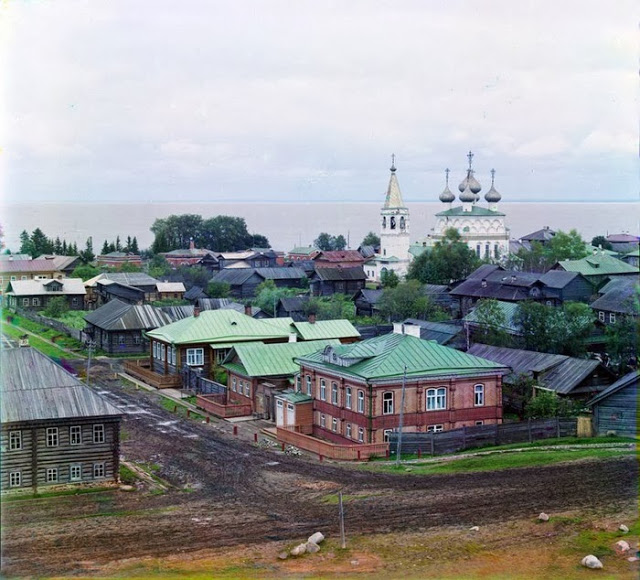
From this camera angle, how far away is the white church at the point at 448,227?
102 m

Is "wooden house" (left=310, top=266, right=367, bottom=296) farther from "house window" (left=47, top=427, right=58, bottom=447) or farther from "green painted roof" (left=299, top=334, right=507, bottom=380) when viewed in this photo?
"house window" (left=47, top=427, right=58, bottom=447)

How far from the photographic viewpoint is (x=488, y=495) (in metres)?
23.5

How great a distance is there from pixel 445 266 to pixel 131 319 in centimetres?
3471

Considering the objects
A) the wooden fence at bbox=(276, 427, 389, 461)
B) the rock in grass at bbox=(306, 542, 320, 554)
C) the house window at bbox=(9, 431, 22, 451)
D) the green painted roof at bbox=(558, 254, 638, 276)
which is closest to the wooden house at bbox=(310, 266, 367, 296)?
the green painted roof at bbox=(558, 254, 638, 276)

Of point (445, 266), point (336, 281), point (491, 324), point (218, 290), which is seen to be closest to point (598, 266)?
point (445, 266)

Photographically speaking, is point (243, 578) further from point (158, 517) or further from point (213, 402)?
point (213, 402)

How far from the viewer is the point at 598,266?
6875 cm

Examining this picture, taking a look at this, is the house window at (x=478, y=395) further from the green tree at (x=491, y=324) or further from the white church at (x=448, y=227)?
the white church at (x=448, y=227)

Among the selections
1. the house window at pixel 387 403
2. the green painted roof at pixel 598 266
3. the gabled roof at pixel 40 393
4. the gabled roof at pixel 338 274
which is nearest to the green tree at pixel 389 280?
the gabled roof at pixel 338 274

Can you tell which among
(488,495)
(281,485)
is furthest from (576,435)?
(281,485)

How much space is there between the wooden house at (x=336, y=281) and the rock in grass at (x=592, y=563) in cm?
6389

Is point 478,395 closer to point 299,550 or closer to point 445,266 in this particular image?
point 299,550

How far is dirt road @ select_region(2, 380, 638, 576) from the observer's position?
20.2 metres

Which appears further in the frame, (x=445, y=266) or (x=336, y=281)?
(x=336, y=281)
